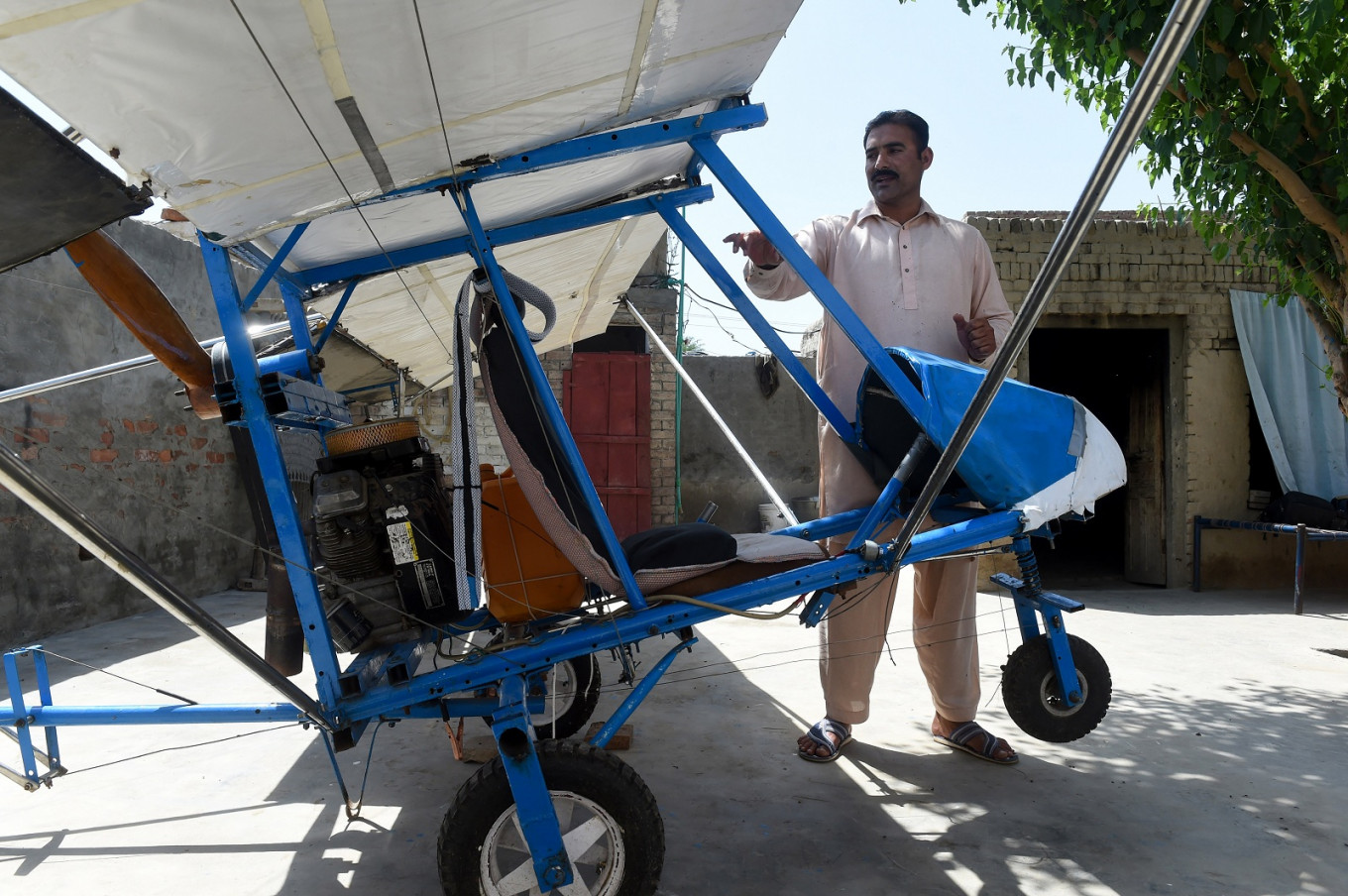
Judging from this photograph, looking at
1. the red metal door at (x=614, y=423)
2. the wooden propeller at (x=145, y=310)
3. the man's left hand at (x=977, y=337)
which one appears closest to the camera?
the wooden propeller at (x=145, y=310)

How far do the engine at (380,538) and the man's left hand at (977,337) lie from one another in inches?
78.2

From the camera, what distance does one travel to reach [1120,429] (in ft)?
36.4

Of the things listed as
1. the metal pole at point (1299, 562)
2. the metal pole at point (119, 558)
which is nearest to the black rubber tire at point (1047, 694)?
the metal pole at point (119, 558)

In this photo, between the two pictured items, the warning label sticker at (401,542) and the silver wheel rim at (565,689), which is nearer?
the warning label sticker at (401,542)

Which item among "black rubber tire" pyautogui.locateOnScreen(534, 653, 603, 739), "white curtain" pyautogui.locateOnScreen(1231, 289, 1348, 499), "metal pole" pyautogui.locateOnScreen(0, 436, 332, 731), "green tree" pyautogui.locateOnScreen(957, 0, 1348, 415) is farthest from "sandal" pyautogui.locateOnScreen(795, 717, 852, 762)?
"white curtain" pyautogui.locateOnScreen(1231, 289, 1348, 499)

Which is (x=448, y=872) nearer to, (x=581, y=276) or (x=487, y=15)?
(x=487, y=15)

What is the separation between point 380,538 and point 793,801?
1.64 m

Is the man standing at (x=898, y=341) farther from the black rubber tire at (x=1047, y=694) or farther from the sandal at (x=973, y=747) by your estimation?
the black rubber tire at (x=1047, y=694)

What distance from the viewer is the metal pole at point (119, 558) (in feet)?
5.40

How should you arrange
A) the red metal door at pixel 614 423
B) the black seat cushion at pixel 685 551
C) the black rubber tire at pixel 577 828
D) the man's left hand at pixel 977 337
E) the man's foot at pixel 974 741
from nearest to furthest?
the black rubber tire at pixel 577 828 → the black seat cushion at pixel 685 551 → the man's left hand at pixel 977 337 → the man's foot at pixel 974 741 → the red metal door at pixel 614 423

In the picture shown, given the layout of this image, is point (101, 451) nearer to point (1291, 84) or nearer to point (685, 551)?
point (685, 551)

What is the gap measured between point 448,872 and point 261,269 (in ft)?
5.92

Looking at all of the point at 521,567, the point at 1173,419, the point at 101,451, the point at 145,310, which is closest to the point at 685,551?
the point at 521,567

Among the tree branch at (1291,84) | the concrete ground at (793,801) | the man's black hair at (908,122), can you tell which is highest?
the tree branch at (1291,84)
